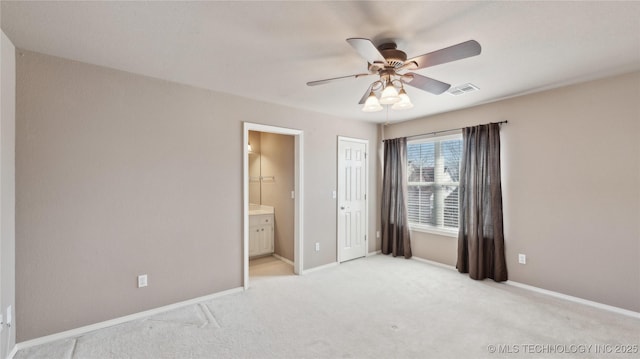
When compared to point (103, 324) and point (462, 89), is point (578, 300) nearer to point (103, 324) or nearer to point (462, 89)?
point (462, 89)

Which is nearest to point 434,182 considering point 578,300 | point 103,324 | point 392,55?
point 578,300

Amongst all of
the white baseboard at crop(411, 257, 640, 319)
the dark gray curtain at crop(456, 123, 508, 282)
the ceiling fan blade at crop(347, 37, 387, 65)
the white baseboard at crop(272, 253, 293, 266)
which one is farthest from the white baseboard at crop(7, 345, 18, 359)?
the white baseboard at crop(411, 257, 640, 319)

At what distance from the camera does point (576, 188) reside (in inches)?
120

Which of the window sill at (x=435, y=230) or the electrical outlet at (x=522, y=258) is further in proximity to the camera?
the window sill at (x=435, y=230)

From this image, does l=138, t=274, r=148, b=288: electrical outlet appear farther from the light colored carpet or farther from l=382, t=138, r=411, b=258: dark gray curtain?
l=382, t=138, r=411, b=258: dark gray curtain

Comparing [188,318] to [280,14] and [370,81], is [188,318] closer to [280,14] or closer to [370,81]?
[280,14]

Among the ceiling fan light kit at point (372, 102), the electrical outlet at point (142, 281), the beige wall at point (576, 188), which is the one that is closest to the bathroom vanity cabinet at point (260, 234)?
the electrical outlet at point (142, 281)

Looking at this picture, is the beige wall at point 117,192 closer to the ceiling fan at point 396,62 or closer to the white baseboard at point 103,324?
the white baseboard at point 103,324

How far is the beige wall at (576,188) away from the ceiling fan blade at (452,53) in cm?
236

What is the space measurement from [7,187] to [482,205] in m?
4.88

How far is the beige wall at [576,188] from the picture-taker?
2744 mm

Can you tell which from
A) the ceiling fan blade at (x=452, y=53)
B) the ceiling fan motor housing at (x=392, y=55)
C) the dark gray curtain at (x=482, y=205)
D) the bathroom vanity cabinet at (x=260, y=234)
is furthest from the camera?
the bathroom vanity cabinet at (x=260, y=234)

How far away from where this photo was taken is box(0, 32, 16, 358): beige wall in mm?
1975

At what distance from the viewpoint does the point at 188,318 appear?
8.92 ft
